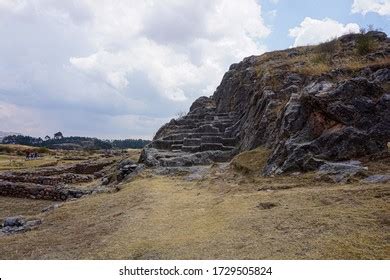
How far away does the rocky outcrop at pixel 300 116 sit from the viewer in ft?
38.3

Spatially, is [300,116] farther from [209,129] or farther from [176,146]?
[209,129]

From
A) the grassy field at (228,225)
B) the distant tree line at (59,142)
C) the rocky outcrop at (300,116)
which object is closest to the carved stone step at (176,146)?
the rocky outcrop at (300,116)

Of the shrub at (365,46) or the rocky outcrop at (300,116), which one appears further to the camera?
the shrub at (365,46)

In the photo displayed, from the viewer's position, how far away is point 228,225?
7848 mm

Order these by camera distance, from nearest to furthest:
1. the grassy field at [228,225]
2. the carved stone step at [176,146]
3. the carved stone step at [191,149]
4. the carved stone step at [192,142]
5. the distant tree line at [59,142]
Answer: the grassy field at [228,225], the carved stone step at [191,149], the carved stone step at [192,142], the carved stone step at [176,146], the distant tree line at [59,142]

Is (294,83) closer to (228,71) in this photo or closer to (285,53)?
(285,53)

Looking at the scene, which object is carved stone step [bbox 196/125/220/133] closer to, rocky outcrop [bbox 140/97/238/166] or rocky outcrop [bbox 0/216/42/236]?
rocky outcrop [bbox 140/97/238/166]

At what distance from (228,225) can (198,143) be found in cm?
1347

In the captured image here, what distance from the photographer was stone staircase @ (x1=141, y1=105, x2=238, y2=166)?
18.6 meters

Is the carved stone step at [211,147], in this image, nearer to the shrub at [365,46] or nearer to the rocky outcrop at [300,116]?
the rocky outcrop at [300,116]

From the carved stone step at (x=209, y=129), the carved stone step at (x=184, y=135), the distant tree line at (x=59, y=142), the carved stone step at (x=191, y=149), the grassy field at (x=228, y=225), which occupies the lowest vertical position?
the grassy field at (x=228, y=225)

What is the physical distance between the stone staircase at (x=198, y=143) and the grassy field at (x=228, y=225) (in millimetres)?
5934

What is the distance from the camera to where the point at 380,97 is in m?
12.2
